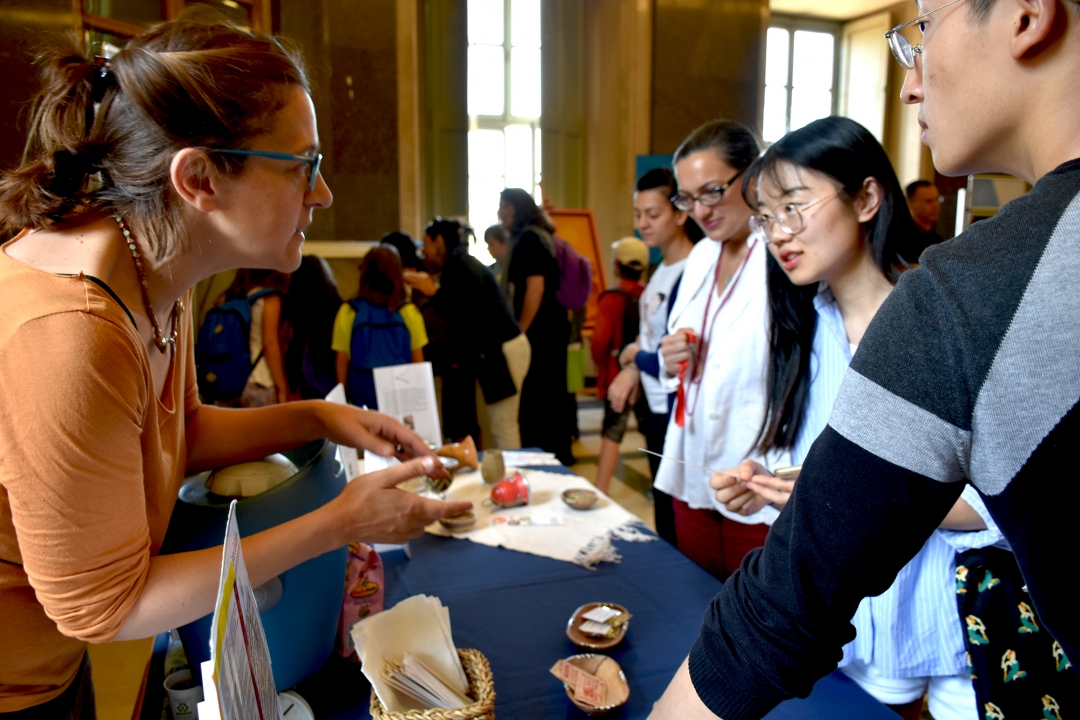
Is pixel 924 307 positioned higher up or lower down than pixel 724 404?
higher up

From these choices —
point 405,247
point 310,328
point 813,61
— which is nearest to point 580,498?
point 310,328

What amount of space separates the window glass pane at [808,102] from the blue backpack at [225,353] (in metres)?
10.3

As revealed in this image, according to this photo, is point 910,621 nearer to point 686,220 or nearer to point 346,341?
point 686,220

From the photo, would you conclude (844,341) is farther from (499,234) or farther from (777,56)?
(777,56)

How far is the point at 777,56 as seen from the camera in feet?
36.0

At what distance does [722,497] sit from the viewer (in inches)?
49.6

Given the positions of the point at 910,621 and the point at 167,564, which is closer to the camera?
the point at 167,564

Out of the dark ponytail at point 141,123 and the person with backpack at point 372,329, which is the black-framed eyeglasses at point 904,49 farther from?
the person with backpack at point 372,329

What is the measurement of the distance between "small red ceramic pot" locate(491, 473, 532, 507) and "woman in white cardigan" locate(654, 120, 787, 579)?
0.42 meters

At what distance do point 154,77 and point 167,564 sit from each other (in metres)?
0.62

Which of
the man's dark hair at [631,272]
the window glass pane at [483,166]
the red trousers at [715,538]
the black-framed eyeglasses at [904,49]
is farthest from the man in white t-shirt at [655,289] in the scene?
the window glass pane at [483,166]

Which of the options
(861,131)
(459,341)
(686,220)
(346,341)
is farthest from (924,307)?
(459,341)

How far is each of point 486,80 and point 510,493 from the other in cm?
908

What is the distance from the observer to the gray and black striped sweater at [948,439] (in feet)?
1.57
